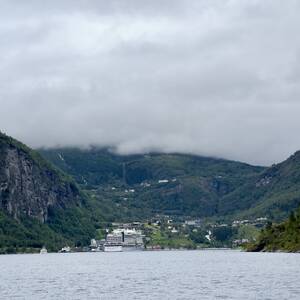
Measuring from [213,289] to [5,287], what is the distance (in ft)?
136

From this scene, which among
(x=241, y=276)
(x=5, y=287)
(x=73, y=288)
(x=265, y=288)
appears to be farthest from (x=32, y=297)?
(x=241, y=276)

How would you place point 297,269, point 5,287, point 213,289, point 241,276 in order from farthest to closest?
point 297,269
point 241,276
point 5,287
point 213,289

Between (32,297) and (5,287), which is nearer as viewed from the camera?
(32,297)

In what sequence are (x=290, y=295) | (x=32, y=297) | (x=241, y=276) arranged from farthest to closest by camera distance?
(x=241, y=276) → (x=32, y=297) → (x=290, y=295)

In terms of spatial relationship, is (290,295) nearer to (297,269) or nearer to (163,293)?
(163,293)

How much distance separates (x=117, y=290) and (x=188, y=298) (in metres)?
22.6

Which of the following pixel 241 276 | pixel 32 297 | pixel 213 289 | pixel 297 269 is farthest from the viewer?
pixel 297 269

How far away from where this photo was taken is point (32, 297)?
135000 mm

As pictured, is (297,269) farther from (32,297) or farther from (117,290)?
(32,297)

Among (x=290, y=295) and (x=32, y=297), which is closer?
(x=290, y=295)

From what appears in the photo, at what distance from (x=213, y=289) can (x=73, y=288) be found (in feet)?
83.0

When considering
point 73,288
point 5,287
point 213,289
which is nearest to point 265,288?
point 213,289

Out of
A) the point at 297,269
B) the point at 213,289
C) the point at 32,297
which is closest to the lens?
the point at 32,297

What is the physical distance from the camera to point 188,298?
416 ft
